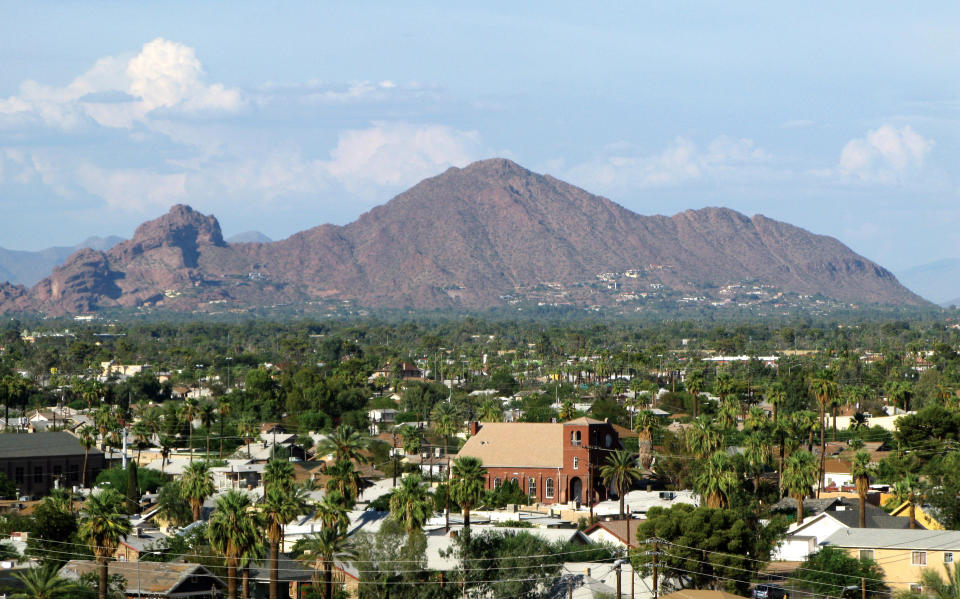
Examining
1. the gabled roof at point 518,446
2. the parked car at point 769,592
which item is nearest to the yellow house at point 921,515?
the parked car at point 769,592

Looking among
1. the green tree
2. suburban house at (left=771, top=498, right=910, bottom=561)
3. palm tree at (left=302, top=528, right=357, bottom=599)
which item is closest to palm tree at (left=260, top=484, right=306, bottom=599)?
palm tree at (left=302, top=528, right=357, bottom=599)

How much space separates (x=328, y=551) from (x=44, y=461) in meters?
50.2

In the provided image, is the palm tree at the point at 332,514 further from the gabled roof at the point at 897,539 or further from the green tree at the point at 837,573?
the gabled roof at the point at 897,539

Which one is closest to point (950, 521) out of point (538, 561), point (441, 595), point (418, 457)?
point (538, 561)

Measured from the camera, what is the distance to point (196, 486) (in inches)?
3083

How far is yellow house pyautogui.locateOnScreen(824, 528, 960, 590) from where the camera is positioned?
64750 millimetres

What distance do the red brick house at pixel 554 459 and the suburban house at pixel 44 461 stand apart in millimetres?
27714

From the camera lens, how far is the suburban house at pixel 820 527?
242 feet

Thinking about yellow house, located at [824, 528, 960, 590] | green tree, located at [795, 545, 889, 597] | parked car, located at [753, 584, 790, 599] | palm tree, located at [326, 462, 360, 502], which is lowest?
parked car, located at [753, 584, 790, 599]

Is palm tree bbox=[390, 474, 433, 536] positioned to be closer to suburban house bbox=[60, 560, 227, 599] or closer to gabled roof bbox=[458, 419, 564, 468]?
suburban house bbox=[60, 560, 227, 599]

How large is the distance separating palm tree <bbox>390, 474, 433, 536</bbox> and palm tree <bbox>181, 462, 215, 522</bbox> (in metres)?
16.1

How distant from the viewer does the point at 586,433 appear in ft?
321

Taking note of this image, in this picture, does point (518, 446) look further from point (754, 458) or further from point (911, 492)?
point (911, 492)

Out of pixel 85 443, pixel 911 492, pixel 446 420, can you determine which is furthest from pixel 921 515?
pixel 85 443
